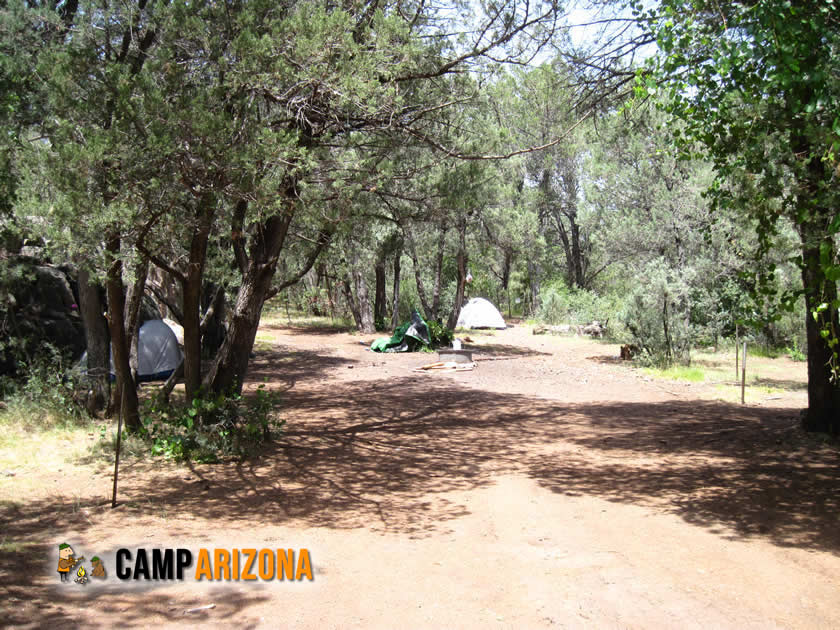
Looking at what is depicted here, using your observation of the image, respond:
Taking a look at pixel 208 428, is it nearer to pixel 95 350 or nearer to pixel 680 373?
pixel 95 350

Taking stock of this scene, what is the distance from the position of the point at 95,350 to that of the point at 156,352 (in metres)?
4.40

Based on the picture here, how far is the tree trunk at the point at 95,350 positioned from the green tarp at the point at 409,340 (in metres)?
10.8

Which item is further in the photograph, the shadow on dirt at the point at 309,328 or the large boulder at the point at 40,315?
the shadow on dirt at the point at 309,328

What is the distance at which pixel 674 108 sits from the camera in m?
5.72

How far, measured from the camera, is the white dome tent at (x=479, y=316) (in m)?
29.4

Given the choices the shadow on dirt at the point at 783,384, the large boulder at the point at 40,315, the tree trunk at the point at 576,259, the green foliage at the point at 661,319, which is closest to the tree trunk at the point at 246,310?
the large boulder at the point at 40,315

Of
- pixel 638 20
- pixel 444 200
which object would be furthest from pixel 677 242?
pixel 638 20

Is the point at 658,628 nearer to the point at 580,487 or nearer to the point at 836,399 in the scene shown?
the point at 580,487

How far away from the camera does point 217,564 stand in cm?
432

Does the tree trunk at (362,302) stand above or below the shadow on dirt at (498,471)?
above

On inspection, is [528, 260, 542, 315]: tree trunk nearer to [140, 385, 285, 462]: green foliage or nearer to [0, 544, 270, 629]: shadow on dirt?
[140, 385, 285, 462]: green foliage

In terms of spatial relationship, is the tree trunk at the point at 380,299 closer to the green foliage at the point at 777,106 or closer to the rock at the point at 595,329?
the rock at the point at 595,329

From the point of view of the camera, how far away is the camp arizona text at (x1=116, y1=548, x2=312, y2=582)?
415 cm

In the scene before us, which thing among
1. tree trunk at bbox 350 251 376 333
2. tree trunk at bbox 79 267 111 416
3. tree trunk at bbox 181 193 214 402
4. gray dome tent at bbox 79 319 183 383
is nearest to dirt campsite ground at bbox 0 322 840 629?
tree trunk at bbox 181 193 214 402
